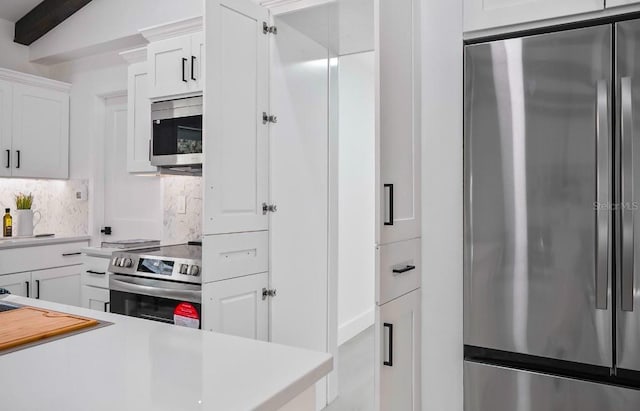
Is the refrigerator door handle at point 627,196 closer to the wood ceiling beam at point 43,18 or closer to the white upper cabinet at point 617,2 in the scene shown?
the white upper cabinet at point 617,2

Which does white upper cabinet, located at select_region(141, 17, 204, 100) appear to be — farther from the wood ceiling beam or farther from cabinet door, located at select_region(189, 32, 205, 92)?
the wood ceiling beam

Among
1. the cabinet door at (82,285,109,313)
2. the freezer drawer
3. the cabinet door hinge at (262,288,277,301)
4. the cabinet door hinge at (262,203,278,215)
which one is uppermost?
the cabinet door hinge at (262,203,278,215)

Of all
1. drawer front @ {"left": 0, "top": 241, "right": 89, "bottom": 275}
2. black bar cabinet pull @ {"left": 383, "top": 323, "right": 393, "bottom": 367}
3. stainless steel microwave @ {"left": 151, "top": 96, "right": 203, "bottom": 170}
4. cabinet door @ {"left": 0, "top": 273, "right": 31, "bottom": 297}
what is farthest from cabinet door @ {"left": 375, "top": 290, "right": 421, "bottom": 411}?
cabinet door @ {"left": 0, "top": 273, "right": 31, "bottom": 297}

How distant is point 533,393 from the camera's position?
1.86m

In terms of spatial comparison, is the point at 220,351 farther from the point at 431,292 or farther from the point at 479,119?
the point at 479,119

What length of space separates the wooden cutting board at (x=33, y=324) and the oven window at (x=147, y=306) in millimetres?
947

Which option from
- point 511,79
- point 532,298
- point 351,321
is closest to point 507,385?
point 532,298

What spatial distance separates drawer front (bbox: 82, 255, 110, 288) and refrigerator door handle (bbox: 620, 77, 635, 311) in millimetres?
3077

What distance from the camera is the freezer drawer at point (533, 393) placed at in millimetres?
1731

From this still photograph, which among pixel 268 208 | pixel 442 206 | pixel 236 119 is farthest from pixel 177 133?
pixel 442 206

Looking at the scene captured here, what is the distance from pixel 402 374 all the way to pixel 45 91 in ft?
13.6

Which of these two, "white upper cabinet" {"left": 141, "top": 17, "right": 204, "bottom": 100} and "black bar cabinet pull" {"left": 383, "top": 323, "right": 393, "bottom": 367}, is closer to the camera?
"black bar cabinet pull" {"left": 383, "top": 323, "right": 393, "bottom": 367}

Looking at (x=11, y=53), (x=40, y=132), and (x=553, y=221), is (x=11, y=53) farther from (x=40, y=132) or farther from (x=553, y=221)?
(x=553, y=221)

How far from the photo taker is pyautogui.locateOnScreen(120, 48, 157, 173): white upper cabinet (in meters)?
3.23
